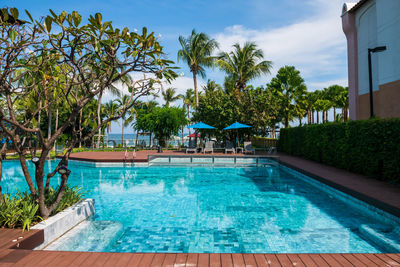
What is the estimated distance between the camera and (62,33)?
377cm

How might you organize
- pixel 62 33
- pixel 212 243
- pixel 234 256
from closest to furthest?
1. pixel 234 256
2. pixel 62 33
3. pixel 212 243

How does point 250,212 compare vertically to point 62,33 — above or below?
below

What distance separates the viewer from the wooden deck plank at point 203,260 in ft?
9.76

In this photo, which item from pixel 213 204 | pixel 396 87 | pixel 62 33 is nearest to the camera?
pixel 62 33

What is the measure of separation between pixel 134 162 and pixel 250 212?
9.84m

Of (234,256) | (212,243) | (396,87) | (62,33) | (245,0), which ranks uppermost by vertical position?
(245,0)

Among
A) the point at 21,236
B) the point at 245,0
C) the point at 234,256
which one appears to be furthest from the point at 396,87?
the point at 21,236

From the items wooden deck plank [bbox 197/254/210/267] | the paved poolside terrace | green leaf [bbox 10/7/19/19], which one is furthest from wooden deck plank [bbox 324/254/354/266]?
green leaf [bbox 10/7/19/19]

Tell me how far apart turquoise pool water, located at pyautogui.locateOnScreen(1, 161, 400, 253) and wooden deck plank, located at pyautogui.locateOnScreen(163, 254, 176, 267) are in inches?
48.8

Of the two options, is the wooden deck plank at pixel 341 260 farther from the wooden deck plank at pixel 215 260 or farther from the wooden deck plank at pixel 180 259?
the wooden deck plank at pixel 180 259

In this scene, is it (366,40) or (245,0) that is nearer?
(245,0)

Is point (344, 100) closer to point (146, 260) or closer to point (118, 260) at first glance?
point (146, 260)

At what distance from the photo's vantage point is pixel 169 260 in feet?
10.1

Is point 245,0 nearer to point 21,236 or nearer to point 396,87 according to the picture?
point 396,87
